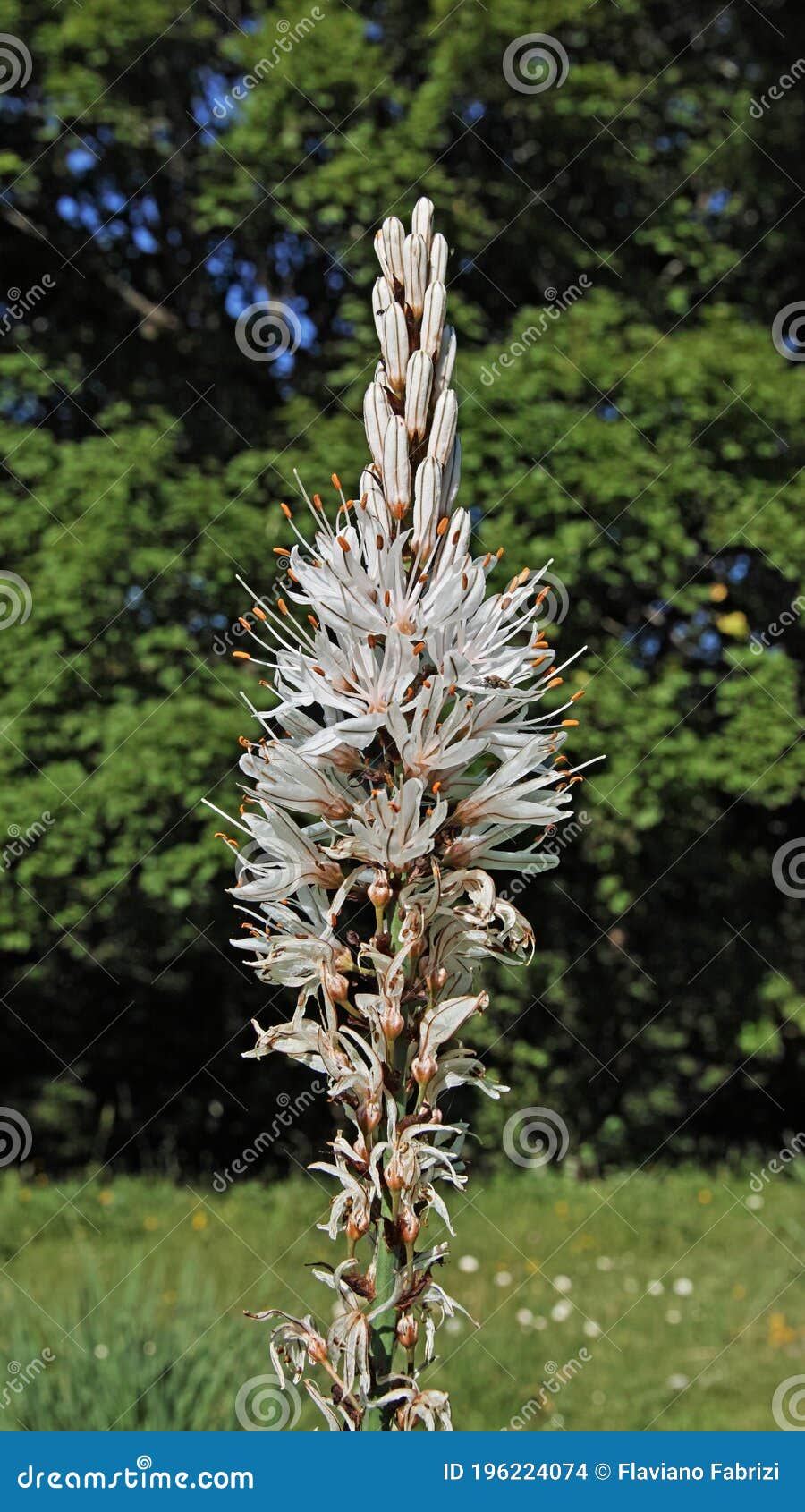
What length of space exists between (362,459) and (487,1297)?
476 centimetres

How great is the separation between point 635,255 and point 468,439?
2.54 meters

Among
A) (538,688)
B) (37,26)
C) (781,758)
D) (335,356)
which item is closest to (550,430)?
(335,356)

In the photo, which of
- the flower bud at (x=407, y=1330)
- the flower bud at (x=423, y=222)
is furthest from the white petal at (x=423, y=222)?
the flower bud at (x=407, y=1330)

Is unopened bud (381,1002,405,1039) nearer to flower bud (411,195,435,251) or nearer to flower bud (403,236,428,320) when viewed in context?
flower bud (403,236,428,320)

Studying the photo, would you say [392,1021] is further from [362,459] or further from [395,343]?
[362,459]

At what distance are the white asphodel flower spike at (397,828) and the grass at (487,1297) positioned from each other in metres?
3.31

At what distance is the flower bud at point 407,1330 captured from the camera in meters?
1.57

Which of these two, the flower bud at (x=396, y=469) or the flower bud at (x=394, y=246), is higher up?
the flower bud at (x=394, y=246)

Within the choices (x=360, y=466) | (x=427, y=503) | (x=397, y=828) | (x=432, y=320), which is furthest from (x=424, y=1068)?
(x=360, y=466)

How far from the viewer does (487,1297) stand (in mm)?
6828

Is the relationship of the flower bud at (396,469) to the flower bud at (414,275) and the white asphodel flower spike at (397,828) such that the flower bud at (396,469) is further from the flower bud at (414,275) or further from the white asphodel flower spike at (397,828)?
the flower bud at (414,275)

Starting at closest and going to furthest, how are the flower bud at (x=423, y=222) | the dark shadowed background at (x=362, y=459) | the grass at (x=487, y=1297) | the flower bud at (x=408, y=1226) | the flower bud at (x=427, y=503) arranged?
the flower bud at (x=408, y=1226) < the flower bud at (x=427, y=503) < the flower bud at (x=423, y=222) < the grass at (x=487, y=1297) < the dark shadowed background at (x=362, y=459)

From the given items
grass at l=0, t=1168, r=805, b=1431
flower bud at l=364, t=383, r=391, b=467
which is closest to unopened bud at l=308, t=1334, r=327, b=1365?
flower bud at l=364, t=383, r=391, b=467

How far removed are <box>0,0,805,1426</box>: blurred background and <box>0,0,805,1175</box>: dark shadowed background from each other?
34 millimetres
